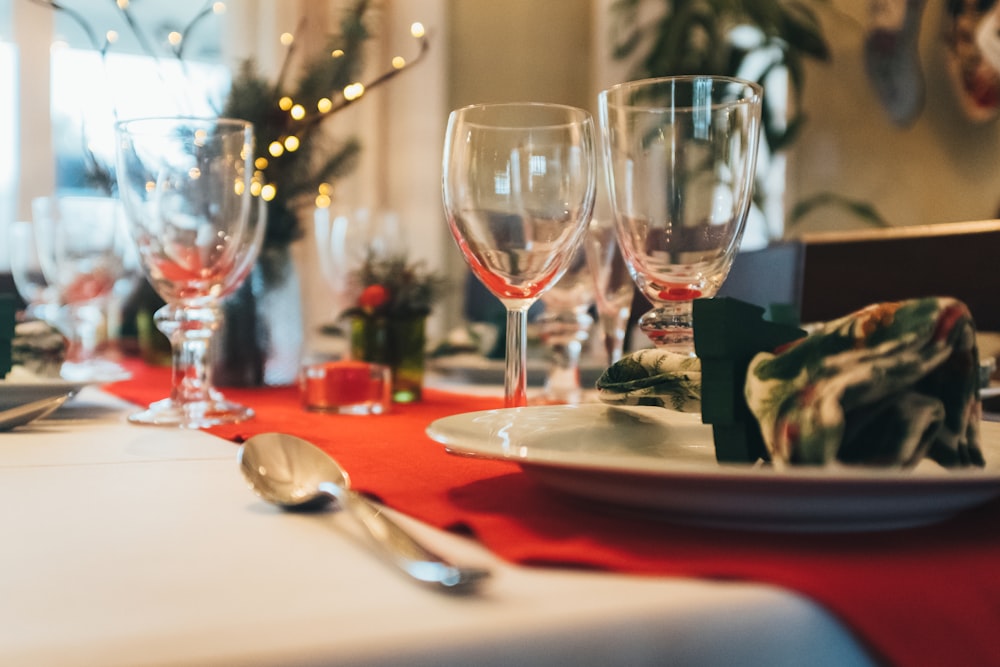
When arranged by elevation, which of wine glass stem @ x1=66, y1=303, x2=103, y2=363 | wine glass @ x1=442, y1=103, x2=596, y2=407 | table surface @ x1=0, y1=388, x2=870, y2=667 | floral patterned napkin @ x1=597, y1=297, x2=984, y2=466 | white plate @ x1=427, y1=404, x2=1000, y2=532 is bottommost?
wine glass stem @ x1=66, y1=303, x2=103, y2=363

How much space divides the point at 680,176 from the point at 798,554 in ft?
1.02

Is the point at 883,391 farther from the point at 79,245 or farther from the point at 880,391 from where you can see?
the point at 79,245

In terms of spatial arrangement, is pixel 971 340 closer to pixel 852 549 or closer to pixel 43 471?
pixel 852 549

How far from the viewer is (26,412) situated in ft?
2.40

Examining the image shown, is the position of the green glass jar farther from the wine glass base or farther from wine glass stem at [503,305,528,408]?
wine glass stem at [503,305,528,408]

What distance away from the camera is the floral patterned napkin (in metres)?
0.36

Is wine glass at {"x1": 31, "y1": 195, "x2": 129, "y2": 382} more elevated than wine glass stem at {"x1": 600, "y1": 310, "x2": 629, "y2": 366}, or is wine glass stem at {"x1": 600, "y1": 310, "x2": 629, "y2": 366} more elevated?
wine glass at {"x1": 31, "y1": 195, "x2": 129, "y2": 382}

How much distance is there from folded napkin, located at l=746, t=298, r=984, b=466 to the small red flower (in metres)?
0.77

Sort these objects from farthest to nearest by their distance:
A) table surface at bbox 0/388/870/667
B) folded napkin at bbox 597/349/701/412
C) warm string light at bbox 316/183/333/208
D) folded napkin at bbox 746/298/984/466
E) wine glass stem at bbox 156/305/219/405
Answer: warm string light at bbox 316/183/333/208
wine glass stem at bbox 156/305/219/405
folded napkin at bbox 597/349/701/412
folded napkin at bbox 746/298/984/466
table surface at bbox 0/388/870/667

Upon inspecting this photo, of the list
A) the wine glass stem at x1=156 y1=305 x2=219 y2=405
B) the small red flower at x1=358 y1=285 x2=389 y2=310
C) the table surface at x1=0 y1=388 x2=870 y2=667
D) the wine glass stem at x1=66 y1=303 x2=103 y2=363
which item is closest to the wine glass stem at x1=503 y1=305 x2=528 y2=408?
the table surface at x1=0 y1=388 x2=870 y2=667

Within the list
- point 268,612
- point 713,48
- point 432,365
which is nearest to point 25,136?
point 713,48

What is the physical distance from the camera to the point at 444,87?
3559mm

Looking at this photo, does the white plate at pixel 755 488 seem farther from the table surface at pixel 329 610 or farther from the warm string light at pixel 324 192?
the warm string light at pixel 324 192

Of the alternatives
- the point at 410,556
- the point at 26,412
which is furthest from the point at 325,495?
the point at 26,412
